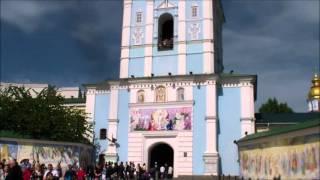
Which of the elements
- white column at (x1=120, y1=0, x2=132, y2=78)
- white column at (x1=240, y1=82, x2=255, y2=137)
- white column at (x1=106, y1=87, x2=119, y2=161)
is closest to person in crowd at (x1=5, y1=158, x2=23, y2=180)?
white column at (x1=106, y1=87, x2=119, y2=161)

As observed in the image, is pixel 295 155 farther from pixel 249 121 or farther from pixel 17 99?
pixel 17 99

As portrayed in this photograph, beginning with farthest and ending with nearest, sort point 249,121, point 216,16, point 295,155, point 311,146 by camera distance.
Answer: point 216,16 < point 249,121 < point 295,155 < point 311,146

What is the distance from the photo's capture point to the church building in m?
32.5

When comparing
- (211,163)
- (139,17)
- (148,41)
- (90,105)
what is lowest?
(211,163)

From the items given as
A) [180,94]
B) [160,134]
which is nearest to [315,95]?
[180,94]

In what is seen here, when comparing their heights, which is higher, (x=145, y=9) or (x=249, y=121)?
(x=145, y=9)

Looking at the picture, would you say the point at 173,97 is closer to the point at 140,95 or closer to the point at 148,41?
the point at 140,95

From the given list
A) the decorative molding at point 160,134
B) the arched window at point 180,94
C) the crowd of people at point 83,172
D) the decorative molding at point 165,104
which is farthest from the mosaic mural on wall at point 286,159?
the arched window at point 180,94

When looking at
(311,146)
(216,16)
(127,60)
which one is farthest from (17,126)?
(311,146)

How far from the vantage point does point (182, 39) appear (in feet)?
115

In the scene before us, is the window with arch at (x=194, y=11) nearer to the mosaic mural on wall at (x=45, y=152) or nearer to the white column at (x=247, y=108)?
the white column at (x=247, y=108)

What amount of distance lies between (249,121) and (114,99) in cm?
1030

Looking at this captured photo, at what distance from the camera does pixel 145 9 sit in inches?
1452

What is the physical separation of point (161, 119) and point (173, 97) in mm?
1847
